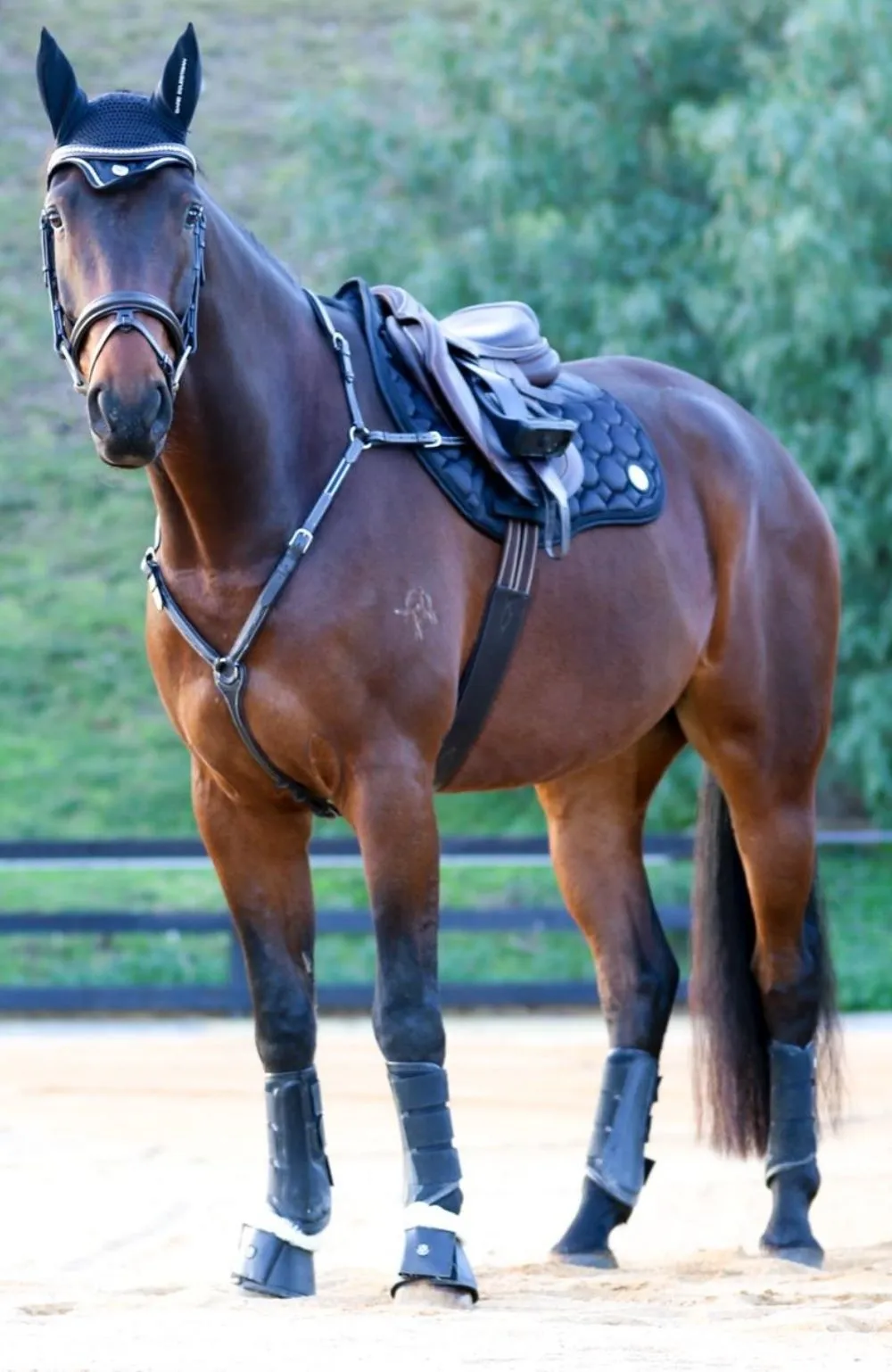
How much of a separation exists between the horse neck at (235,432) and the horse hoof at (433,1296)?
4.82ft

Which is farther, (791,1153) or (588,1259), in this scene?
(791,1153)

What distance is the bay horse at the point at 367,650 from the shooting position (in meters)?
3.74

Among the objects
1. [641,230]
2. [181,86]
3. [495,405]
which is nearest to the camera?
[181,86]

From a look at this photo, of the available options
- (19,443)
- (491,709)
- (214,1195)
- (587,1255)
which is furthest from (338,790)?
(19,443)

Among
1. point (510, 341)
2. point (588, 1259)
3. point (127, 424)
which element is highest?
point (510, 341)

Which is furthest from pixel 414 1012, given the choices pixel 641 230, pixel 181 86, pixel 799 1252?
pixel 641 230

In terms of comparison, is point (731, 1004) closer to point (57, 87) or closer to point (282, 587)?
point (282, 587)

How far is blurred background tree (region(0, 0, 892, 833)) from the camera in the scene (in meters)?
12.0

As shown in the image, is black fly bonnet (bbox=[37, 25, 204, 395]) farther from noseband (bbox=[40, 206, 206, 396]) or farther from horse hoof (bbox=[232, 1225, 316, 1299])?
horse hoof (bbox=[232, 1225, 316, 1299])

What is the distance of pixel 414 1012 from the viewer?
4008 mm

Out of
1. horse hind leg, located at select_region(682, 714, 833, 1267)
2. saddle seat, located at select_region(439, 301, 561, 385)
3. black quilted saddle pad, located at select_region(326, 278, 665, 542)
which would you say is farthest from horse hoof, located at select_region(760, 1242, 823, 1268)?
saddle seat, located at select_region(439, 301, 561, 385)

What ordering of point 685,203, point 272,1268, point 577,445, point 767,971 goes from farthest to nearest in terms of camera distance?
point 685,203, point 767,971, point 577,445, point 272,1268

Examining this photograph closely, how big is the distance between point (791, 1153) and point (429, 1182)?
138 cm

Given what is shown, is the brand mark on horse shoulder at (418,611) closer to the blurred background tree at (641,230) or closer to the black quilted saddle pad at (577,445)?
the black quilted saddle pad at (577,445)
